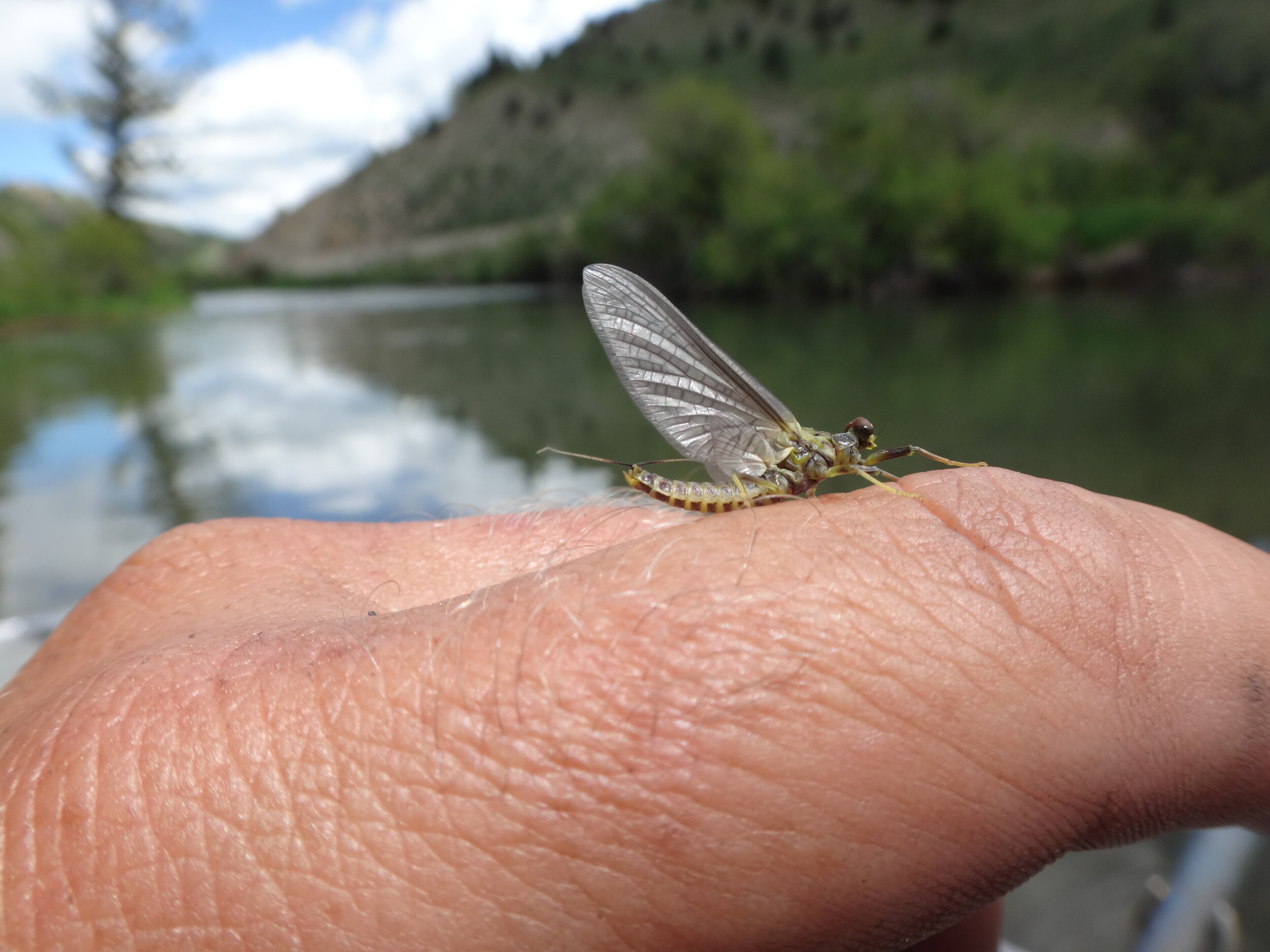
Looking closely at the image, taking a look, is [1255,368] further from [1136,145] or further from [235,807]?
[1136,145]

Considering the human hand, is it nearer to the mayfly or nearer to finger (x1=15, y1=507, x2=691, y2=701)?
finger (x1=15, y1=507, x2=691, y2=701)

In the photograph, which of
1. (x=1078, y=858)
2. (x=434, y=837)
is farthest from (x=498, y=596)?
(x=1078, y=858)

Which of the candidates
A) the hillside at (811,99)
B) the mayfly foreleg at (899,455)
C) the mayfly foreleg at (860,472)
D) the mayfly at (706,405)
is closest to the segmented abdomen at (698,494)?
the mayfly at (706,405)

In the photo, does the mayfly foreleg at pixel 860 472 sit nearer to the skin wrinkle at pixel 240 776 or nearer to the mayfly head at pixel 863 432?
the mayfly head at pixel 863 432

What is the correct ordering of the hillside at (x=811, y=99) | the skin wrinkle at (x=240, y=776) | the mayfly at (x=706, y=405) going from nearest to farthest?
the skin wrinkle at (x=240, y=776) < the mayfly at (x=706, y=405) < the hillside at (x=811, y=99)

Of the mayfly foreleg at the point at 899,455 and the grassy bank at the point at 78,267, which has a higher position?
the grassy bank at the point at 78,267

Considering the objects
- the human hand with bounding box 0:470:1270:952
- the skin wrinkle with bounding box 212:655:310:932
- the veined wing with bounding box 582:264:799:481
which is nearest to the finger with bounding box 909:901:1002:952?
the human hand with bounding box 0:470:1270:952

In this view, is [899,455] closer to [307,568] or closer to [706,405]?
[706,405]
